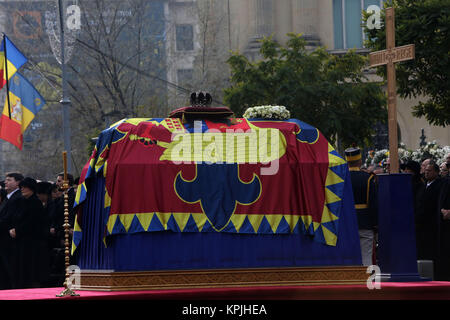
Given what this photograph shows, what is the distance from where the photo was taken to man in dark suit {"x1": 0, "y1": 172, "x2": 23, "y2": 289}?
15.6 m

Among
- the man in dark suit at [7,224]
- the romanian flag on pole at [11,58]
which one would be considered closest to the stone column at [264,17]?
the romanian flag on pole at [11,58]

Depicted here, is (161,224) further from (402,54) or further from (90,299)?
(402,54)

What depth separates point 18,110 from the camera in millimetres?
17859

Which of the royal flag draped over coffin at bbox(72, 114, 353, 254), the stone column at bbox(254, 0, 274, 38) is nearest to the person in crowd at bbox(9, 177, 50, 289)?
the royal flag draped over coffin at bbox(72, 114, 353, 254)

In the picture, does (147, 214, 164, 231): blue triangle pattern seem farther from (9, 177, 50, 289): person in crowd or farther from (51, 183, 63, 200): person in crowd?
(51, 183, 63, 200): person in crowd

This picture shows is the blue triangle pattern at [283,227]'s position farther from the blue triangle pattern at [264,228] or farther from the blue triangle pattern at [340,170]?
the blue triangle pattern at [340,170]

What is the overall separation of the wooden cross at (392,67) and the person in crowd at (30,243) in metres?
5.98

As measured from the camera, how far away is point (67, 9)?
103 ft

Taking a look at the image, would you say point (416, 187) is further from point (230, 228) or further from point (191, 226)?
point (191, 226)

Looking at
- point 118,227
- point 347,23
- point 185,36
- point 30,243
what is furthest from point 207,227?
point 185,36

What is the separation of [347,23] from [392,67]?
2513cm

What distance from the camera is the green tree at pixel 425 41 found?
67.7 feet

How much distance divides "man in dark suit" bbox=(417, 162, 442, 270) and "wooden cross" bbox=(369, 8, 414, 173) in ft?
7.93

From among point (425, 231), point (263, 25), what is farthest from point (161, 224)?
point (263, 25)
